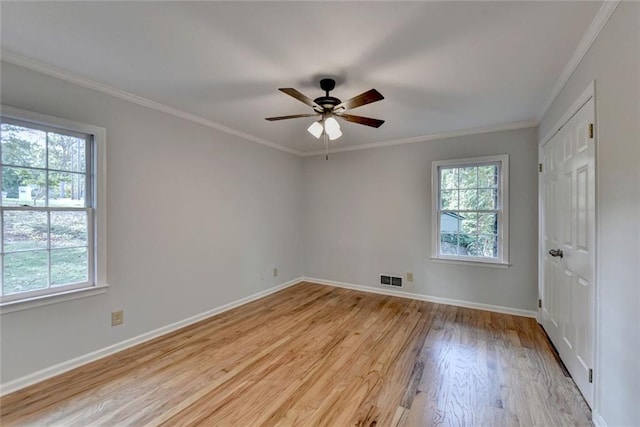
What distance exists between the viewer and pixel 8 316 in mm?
2021

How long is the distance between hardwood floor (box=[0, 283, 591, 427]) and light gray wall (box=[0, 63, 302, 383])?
0.93ft

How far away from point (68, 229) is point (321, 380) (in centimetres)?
242

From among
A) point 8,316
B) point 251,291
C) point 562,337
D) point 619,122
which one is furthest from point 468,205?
point 8,316

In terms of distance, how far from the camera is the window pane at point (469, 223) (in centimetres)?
382

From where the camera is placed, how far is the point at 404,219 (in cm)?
424

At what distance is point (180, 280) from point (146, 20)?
2.50 m

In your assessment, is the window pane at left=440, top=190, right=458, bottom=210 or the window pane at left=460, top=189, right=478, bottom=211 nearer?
the window pane at left=460, top=189, right=478, bottom=211

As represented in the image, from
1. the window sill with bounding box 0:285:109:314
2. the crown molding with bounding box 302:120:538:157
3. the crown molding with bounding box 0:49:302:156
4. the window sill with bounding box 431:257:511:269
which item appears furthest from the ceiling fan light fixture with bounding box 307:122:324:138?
the window sill with bounding box 431:257:511:269

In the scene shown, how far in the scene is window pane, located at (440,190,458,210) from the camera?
12.9ft

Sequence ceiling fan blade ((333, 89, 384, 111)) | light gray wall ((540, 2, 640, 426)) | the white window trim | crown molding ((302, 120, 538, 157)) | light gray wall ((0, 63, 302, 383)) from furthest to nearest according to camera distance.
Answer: crown molding ((302, 120, 538, 157)) < the white window trim < light gray wall ((0, 63, 302, 383)) < ceiling fan blade ((333, 89, 384, 111)) < light gray wall ((540, 2, 640, 426))

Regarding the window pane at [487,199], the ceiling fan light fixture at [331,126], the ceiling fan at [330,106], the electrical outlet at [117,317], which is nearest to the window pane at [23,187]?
the electrical outlet at [117,317]

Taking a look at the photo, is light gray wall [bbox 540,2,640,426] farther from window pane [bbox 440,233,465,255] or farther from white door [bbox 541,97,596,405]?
window pane [bbox 440,233,465,255]

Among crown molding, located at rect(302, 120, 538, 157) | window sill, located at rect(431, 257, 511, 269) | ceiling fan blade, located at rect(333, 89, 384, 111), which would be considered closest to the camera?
ceiling fan blade, located at rect(333, 89, 384, 111)

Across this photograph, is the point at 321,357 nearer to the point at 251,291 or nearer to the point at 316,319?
the point at 316,319
